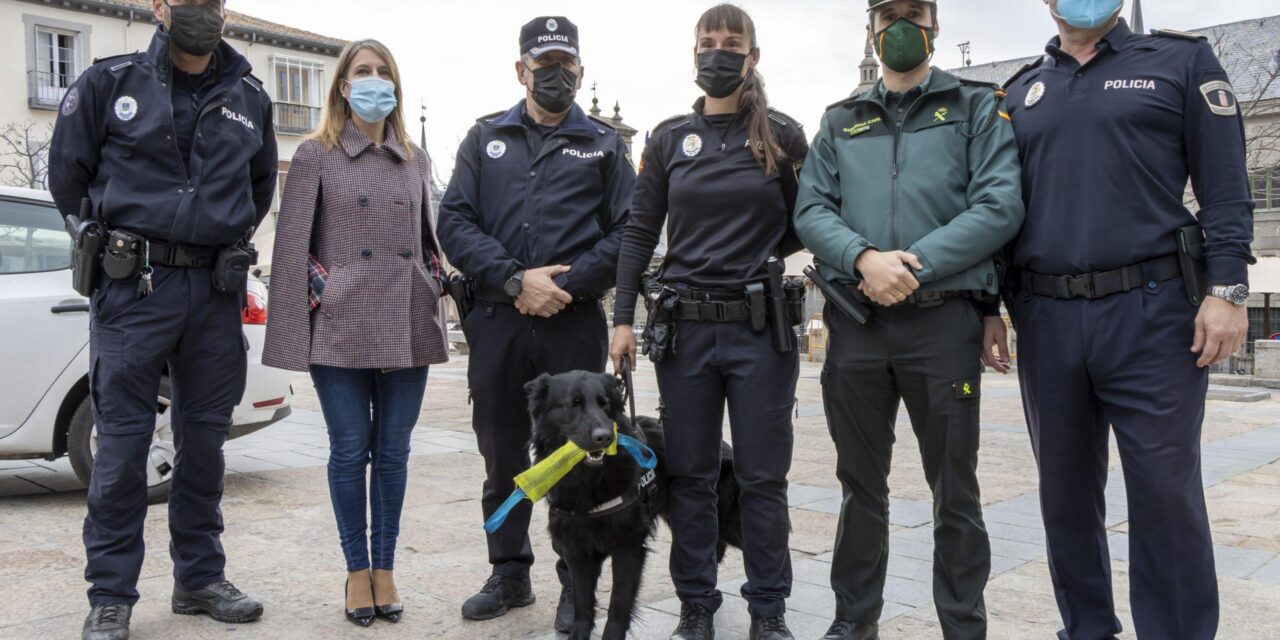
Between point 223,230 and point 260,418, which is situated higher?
point 223,230

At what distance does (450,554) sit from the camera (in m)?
4.70

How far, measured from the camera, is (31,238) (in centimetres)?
566

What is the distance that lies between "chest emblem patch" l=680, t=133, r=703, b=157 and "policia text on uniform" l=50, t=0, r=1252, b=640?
12 millimetres

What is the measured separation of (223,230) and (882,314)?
95.9 inches

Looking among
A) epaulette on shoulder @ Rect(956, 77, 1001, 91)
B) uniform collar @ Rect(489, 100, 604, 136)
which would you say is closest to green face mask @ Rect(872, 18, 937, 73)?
epaulette on shoulder @ Rect(956, 77, 1001, 91)

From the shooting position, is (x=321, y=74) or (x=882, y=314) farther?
(x=321, y=74)

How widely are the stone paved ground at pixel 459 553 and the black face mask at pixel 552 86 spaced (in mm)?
2065

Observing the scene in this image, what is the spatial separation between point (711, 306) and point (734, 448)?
540 mm

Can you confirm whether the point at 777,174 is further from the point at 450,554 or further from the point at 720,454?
the point at 450,554

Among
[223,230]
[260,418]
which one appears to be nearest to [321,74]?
[260,418]

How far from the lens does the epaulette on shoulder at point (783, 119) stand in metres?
3.70

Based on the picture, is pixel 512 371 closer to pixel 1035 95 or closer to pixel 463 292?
pixel 463 292

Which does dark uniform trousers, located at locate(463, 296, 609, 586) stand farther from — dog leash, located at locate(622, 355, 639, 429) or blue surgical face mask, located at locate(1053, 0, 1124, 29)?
blue surgical face mask, located at locate(1053, 0, 1124, 29)

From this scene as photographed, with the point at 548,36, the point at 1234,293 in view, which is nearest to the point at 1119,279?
the point at 1234,293
